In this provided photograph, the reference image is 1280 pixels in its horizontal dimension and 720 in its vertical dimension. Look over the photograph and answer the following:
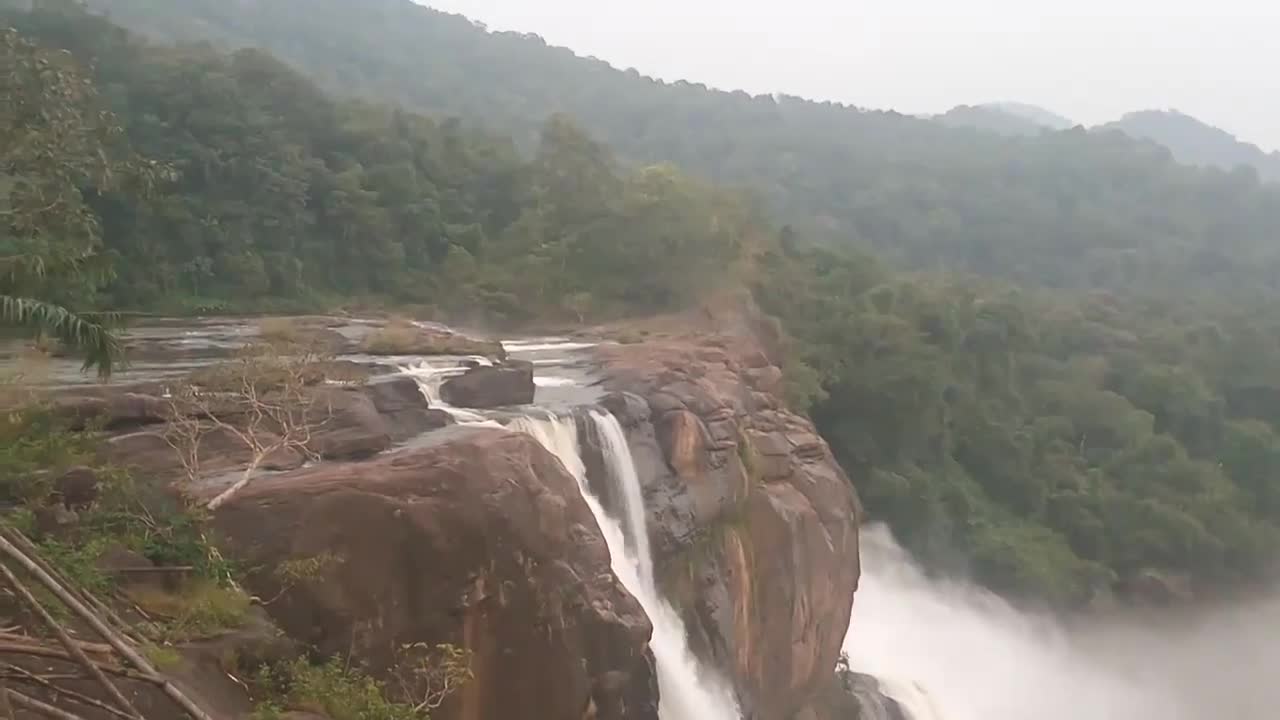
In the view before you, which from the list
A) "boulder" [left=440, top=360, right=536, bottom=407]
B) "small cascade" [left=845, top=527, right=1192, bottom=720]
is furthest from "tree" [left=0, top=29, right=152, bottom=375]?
"small cascade" [left=845, top=527, right=1192, bottom=720]

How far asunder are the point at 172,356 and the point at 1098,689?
2136 centimetres

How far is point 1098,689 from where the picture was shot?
23656 mm

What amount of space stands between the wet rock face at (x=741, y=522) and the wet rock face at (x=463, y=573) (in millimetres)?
3106

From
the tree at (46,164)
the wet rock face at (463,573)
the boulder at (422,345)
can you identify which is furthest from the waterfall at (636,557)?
the tree at (46,164)

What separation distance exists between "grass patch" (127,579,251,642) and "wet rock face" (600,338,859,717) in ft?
20.5

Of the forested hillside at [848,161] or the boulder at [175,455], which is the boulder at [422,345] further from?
the forested hillside at [848,161]

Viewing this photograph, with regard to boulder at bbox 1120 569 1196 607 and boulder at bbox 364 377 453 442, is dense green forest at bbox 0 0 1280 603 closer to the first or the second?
boulder at bbox 1120 569 1196 607

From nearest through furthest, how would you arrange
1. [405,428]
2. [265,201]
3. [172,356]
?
[405,428], [172,356], [265,201]

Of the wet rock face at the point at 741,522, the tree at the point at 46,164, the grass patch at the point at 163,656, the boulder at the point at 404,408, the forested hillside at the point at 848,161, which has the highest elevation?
the forested hillside at the point at 848,161

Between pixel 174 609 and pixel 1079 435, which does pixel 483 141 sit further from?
pixel 174 609

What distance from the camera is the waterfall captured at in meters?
11.6

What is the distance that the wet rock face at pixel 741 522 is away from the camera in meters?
13.1

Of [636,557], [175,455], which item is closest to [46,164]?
[175,455]

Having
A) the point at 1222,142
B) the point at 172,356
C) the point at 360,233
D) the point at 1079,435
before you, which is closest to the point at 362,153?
the point at 360,233
